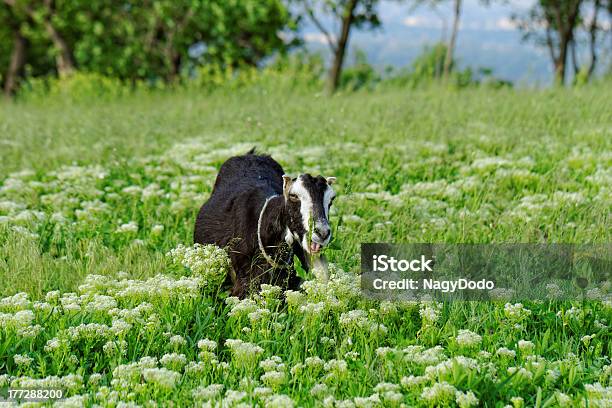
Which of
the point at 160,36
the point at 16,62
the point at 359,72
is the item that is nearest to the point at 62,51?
the point at 160,36

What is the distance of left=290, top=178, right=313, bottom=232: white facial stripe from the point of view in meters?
4.96

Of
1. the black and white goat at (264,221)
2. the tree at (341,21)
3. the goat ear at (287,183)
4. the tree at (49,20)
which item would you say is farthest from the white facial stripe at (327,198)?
the tree at (49,20)

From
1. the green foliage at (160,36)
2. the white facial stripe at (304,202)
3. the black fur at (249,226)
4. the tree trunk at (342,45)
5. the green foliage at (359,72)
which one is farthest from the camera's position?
the green foliage at (359,72)

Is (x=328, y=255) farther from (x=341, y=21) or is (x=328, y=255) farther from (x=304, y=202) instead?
(x=341, y=21)

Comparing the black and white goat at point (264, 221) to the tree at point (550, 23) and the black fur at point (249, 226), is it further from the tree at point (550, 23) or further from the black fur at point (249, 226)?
the tree at point (550, 23)

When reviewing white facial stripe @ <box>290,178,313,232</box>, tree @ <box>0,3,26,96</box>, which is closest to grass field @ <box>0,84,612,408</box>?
white facial stripe @ <box>290,178,313,232</box>

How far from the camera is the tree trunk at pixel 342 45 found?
61.3ft

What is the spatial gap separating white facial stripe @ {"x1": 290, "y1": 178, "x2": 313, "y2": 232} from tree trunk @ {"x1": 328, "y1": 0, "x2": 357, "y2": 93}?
1458cm

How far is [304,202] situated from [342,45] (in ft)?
49.9

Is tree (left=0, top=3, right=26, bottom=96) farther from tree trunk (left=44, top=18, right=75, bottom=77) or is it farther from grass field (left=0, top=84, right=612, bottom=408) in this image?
grass field (left=0, top=84, right=612, bottom=408)

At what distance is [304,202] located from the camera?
5008 millimetres

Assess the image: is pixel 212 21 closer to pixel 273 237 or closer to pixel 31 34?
pixel 31 34
